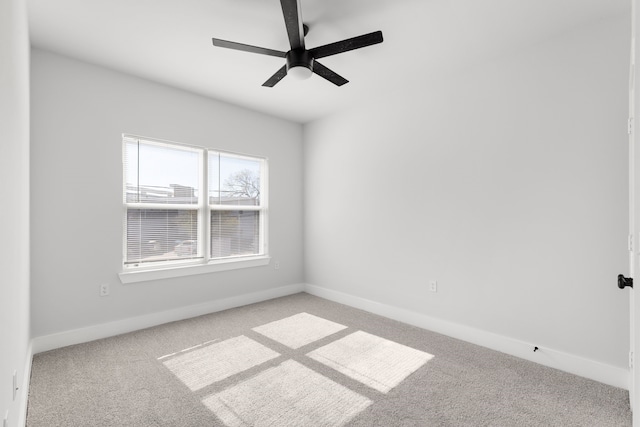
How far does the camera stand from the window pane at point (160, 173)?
3.27 meters

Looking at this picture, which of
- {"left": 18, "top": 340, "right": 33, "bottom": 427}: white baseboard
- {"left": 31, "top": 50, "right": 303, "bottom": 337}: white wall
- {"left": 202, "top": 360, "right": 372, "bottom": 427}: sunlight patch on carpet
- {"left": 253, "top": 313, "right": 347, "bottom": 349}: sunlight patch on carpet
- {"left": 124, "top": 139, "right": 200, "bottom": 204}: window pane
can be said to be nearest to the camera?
{"left": 18, "top": 340, "right": 33, "bottom": 427}: white baseboard

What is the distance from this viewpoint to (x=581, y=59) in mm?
2361

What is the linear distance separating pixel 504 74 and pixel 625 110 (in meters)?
0.93

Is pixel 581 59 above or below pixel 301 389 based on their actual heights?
above

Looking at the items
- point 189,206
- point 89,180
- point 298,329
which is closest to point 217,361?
point 298,329

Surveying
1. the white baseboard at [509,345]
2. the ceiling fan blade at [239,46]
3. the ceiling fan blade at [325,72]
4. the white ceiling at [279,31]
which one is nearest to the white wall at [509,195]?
the white baseboard at [509,345]

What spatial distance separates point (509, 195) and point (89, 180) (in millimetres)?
3944

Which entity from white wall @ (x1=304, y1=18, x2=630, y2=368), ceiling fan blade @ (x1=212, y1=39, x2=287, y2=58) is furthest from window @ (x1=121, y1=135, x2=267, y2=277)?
ceiling fan blade @ (x1=212, y1=39, x2=287, y2=58)

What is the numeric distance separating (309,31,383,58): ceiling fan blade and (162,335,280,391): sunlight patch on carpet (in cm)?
252

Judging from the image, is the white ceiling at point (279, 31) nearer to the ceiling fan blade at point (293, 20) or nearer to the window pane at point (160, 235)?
the ceiling fan blade at point (293, 20)

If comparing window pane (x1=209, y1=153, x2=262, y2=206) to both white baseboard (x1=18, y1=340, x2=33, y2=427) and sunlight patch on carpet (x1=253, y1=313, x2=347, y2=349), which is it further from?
white baseboard (x1=18, y1=340, x2=33, y2=427)

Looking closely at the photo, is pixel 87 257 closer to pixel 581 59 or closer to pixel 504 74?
pixel 504 74

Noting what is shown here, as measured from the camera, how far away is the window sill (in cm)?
317

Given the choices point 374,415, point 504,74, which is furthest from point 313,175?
point 374,415
